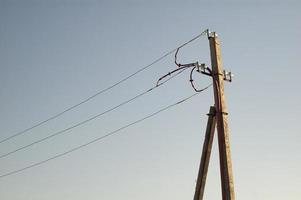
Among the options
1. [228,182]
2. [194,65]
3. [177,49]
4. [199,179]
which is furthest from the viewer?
[177,49]

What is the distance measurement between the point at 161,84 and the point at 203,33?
2.59 metres

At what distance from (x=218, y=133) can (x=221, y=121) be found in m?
0.40

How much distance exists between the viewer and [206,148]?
1404cm

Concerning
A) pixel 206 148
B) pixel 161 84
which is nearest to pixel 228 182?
pixel 206 148

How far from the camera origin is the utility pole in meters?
12.8

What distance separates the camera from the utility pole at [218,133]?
12805 millimetres

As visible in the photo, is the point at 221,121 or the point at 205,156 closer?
the point at 221,121

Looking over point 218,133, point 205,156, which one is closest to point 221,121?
point 218,133

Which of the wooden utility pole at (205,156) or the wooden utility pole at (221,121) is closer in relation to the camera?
the wooden utility pole at (221,121)

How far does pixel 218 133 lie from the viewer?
44.3 feet

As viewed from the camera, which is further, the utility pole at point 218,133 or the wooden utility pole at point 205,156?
the wooden utility pole at point 205,156

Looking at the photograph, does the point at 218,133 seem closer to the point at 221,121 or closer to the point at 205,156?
the point at 221,121

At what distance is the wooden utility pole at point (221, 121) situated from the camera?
41.8 feet

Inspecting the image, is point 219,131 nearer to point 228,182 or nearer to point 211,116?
point 211,116
